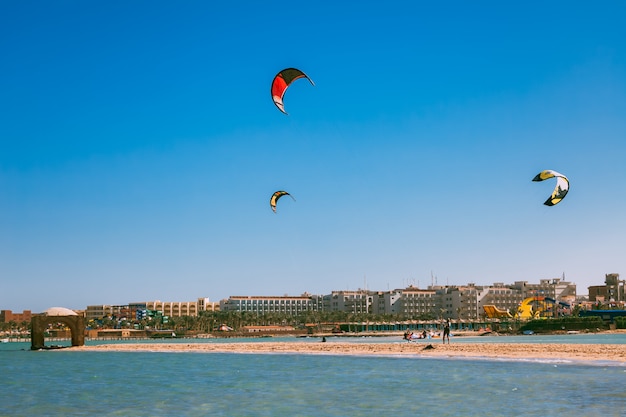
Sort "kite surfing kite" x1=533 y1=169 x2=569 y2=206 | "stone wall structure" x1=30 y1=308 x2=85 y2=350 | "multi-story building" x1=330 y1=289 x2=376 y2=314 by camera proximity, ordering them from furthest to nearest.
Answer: "multi-story building" x1=330 y1=289 x2=376 y2=314 < "stone wall structure" x1=30 y1=308 x2=85 y2=350 < "kite surfing kite" x1=533 y1=169 x2=569 y2=206

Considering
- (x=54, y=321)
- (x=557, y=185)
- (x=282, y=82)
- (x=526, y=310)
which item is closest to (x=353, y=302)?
(x=526, y=310)

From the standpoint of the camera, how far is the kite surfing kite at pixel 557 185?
30891 millimetres

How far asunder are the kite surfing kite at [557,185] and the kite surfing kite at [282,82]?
11305 mm

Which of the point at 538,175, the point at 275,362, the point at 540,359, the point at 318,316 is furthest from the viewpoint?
the point at 318,316

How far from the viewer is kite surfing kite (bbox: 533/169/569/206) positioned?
101 feet

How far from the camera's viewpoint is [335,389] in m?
24.9

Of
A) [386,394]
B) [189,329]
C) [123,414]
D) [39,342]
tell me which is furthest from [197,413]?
[189,329]

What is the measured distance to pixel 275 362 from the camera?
135 ft

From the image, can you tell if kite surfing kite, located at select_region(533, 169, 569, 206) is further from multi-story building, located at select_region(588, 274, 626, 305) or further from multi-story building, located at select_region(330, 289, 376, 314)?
multi-story building, located at select_region(588, 274, 626, 305)

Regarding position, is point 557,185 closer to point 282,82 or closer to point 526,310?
point 282,82

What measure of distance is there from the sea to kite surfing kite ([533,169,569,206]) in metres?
7.08

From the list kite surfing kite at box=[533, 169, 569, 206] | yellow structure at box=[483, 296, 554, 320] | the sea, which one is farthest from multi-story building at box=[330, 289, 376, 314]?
kite surfing kite at box=[533, 169, 569, 206]

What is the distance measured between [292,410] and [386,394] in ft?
13.9

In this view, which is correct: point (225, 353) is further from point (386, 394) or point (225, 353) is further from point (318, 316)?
point (318, 316)
